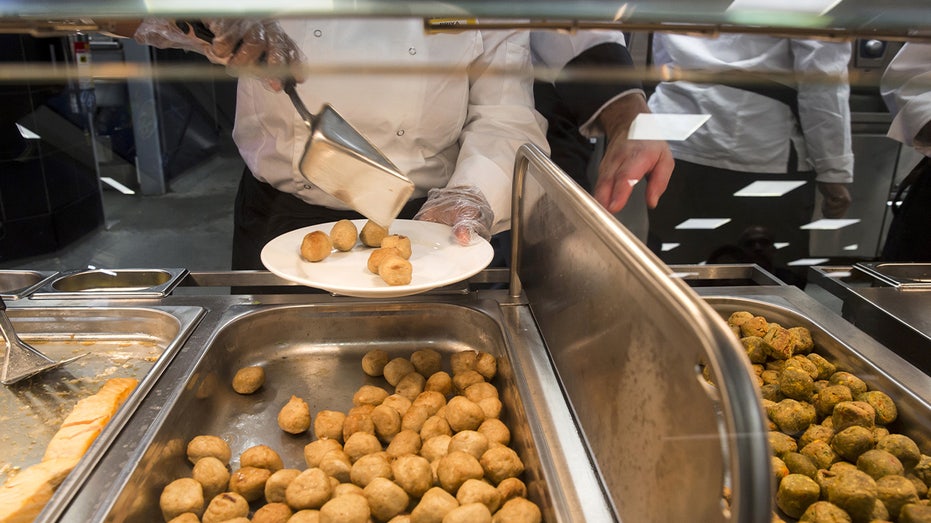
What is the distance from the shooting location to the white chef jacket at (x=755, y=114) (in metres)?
1.74

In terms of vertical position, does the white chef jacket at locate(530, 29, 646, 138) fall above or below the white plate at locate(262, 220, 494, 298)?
above

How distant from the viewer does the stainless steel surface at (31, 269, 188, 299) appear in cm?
126

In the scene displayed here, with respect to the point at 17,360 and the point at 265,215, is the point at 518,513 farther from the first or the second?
the point at 265,215

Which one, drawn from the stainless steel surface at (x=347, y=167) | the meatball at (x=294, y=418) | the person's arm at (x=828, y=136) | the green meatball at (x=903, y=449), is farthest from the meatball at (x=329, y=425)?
the person's arm at (x=828, y=136)

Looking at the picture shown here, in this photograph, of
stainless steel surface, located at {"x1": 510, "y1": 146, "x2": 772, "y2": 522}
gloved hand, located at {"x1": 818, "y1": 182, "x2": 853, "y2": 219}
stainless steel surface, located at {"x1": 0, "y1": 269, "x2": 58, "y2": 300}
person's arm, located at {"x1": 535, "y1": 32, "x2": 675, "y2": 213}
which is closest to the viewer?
stainless steel surface, located at {"x1": 510, "y1": 146, "x2": 772, "y2": 522}

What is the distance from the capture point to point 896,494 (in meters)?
0.84

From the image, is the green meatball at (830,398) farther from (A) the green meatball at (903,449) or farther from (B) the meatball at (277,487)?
(B) the meatball at (277,487)

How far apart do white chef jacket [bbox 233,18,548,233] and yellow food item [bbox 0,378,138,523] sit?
0.58 metres

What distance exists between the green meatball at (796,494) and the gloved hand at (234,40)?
0.98m

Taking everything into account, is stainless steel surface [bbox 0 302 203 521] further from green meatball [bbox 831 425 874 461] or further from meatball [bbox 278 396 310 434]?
green meatball [bbox 831 425 874 461]

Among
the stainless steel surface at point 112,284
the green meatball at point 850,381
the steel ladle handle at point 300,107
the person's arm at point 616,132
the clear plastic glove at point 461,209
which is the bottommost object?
the green meatball at point 850,381

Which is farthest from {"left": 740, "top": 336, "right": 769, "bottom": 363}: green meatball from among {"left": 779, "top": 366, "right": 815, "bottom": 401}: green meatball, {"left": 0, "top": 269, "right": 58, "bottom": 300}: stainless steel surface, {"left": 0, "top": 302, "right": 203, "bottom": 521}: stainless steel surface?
{"left": 0, "top": 269, "right": 58, "bottom": 300}: stainless steel surface

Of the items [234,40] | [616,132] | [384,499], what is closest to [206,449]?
[384,499]

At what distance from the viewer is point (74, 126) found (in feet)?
5.83
